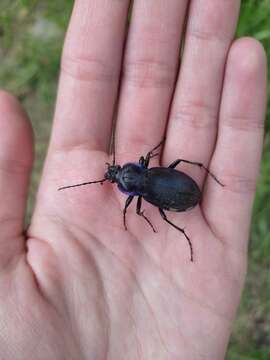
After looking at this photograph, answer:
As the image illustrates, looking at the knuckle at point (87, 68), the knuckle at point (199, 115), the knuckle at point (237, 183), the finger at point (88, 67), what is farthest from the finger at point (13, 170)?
the knuckle at point (237, 183)

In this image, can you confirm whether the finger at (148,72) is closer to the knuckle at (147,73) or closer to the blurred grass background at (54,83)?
the knuckle at (147,73)

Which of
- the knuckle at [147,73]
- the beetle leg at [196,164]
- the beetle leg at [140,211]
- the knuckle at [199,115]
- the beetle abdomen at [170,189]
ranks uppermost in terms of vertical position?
the knuckle at [147,73]

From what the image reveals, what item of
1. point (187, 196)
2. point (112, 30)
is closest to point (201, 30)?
point (112, 30)

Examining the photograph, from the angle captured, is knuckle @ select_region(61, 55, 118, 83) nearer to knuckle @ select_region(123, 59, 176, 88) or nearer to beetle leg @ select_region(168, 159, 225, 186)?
knuckle @ select_region(123, 59, 176, 88)

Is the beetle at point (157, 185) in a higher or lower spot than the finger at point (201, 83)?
lower

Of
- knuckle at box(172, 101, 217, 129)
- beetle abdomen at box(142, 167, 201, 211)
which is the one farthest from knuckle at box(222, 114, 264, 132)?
beetle abdomen at box(142, 167, 201, 211)

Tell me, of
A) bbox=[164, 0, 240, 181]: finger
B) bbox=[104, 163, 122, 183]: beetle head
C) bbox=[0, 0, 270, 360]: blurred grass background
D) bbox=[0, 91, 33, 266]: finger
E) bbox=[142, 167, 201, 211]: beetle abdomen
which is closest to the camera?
bbox=[0, 91, 33, 266]: finger
